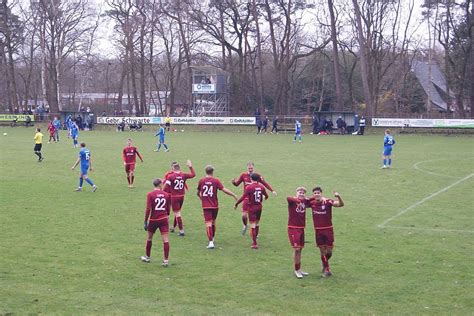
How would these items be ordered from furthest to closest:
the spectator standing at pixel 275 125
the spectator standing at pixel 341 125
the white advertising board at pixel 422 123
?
the spectator standing at pixel 275 125 < the spectator standing at pixel 341 125 < the white advertising board at pixel 422 123

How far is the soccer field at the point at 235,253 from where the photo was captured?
9.98m

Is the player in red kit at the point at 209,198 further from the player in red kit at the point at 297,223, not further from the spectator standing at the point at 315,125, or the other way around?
the spectator standing at the point at 315,125

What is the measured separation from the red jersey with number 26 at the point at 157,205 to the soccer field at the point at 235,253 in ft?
3.37

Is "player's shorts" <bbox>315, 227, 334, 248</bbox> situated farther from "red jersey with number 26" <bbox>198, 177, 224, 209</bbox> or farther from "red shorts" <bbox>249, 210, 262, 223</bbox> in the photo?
"red jersey with number 26" <bbox>198, 177, 224, 209</bbox>

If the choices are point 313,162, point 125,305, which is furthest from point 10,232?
point 313,162

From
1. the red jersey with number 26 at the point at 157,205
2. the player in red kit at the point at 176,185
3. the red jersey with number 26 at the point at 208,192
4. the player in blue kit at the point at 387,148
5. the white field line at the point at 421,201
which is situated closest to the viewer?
the red jersey with number 26 at the point at 157,205

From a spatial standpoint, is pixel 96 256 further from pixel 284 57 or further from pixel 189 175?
pixel 284 57

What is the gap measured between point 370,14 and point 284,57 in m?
11.1

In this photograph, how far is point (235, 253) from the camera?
13273 millimetres

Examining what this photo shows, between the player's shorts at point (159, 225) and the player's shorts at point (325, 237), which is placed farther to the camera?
the player's shorts at point (159, 225)

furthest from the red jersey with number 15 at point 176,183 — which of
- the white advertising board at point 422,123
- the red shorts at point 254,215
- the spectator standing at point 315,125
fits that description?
the spectator standing at point 315,125

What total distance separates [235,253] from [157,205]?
228cm

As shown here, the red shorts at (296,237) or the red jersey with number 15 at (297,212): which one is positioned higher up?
the red jersey with number 15 at (297,212)

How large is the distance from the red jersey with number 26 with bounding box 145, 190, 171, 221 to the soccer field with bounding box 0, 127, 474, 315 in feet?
3.37
